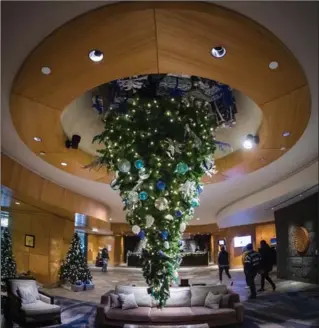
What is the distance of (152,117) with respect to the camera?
4.93 metres

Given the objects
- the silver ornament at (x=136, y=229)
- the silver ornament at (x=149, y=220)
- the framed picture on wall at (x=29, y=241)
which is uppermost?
the silver ornament at (x=149, y=220)

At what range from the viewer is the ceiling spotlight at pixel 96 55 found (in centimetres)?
381

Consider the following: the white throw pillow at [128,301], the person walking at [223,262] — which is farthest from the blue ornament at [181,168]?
the person walking at [223,262]

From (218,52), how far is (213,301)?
17.6ft

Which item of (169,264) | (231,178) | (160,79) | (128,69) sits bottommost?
(169,264)

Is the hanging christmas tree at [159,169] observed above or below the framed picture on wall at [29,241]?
above

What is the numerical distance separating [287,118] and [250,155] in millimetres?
1976

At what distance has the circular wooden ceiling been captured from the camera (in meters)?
3.33

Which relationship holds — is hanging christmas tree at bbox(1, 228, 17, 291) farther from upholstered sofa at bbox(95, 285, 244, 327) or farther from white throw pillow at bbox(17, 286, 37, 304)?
upholstered sofa at bbox(95, 285, 244, 327)

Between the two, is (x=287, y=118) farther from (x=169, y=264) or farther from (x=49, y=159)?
(x=49, y=159)

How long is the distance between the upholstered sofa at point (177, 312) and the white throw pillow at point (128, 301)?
10 centimetres

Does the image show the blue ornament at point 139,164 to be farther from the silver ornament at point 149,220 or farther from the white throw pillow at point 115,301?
the white throw pillow at point 115,301

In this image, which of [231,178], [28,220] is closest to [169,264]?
[231,178]

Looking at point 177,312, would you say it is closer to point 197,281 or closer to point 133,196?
point 197,281
